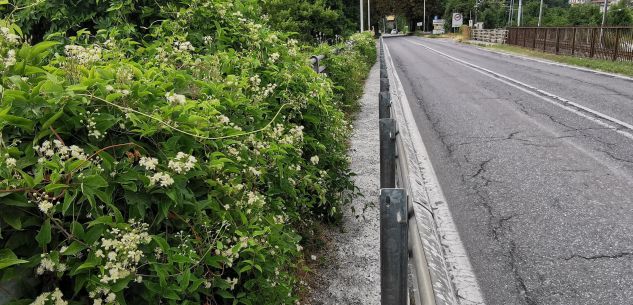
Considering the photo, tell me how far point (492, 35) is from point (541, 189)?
42070 millimetres

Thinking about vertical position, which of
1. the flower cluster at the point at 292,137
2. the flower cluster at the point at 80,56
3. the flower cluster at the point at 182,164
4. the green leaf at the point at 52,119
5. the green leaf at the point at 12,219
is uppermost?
the flower cluster at the point at 80,56

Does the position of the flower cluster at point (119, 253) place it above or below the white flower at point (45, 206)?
below

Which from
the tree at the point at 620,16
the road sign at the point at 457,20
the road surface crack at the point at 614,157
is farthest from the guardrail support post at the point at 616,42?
the road sign at the point at 457,20

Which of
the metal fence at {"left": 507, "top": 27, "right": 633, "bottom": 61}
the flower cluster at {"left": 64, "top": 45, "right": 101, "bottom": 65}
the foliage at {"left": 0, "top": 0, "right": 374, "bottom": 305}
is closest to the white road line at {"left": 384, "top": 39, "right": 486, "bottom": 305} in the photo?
the foliage at {"left": 0, "top": 0, "right": 374, "bottom": 305}

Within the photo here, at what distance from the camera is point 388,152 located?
11.5 feet

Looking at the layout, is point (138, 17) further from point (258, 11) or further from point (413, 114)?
point (413, 114)

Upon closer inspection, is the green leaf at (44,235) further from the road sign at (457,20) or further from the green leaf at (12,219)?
the road sign at (457,20)

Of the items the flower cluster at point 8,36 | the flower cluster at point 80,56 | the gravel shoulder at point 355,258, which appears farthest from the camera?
the gravel shoulder at point 355,258

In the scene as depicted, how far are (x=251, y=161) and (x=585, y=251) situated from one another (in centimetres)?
306

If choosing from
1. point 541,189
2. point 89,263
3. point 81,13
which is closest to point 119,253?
point 89,263

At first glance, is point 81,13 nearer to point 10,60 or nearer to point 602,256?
point 10,60

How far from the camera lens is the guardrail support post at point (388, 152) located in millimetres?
3470

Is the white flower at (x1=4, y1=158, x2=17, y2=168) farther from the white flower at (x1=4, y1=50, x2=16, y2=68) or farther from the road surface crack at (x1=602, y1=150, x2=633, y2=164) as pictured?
the road surface crack at (x1=602, y1=150, x2=633, y2=164)

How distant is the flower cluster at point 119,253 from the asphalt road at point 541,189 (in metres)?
2.68
